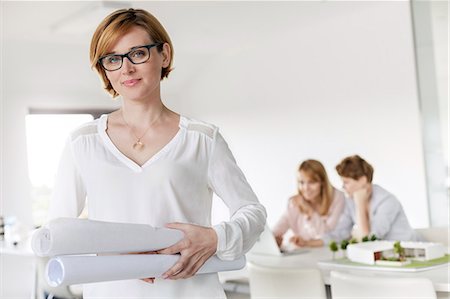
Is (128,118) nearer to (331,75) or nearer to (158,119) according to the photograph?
(158,119)

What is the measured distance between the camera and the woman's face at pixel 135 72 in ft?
3.93

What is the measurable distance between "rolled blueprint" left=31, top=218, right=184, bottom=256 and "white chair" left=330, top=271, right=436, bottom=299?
1.20 meters

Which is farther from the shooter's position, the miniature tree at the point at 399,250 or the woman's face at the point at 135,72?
the miniature tree at the point at 399,250

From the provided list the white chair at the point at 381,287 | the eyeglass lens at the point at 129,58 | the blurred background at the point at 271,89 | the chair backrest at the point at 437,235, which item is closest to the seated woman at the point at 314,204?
the chair backrest at the point at 437,235

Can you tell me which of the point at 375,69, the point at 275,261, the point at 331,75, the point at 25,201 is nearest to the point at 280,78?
the point at 331,75

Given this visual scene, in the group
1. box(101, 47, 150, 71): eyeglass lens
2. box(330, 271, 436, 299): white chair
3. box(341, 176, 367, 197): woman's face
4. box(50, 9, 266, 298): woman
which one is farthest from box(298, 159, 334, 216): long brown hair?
box(101, 47, 150, 71): eyeglass lens

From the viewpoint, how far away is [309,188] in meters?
Result: 3.99

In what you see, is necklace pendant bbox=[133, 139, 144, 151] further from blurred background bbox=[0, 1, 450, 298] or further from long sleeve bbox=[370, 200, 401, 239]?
blurred background bbox=[0, 1, 450, 298]

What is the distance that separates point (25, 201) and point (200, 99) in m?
1.72

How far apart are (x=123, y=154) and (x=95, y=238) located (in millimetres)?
239

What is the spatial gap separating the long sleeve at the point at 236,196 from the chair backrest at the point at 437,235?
7.42ft

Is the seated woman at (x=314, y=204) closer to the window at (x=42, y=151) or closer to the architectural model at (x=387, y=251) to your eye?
the architectural model at (x=387, y=251)

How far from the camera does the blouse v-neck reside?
1.21 m

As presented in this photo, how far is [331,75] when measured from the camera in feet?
18.1
